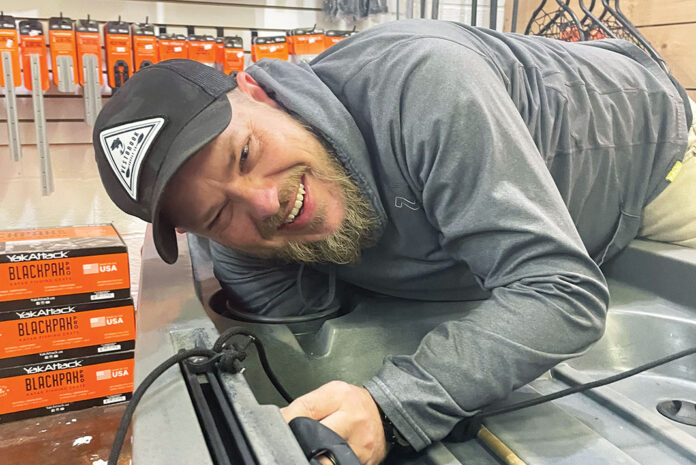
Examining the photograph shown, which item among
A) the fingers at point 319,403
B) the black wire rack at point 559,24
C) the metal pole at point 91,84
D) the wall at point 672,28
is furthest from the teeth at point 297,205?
the wall at point 672,28

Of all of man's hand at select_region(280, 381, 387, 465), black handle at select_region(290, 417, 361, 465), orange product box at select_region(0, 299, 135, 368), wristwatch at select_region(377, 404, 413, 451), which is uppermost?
black handle at select_region(290, 417, 361, 465)

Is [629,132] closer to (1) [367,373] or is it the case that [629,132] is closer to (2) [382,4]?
(1) [367,373]

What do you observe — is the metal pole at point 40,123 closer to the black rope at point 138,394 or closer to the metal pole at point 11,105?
the metal pole at point 11,105

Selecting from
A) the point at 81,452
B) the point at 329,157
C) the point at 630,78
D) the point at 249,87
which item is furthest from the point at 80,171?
the point at 630,78

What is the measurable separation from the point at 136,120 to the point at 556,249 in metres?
0.55

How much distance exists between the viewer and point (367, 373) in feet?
2.61

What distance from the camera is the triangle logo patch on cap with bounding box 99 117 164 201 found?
2.33 ft

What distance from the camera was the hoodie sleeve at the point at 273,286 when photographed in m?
0.99

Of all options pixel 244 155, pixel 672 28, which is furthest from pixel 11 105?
pixel 672 28

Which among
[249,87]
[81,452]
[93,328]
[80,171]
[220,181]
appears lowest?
[81,452]

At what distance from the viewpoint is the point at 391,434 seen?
0.59m

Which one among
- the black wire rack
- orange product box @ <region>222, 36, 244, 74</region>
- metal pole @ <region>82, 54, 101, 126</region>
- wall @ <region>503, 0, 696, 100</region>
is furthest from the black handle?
wall @ <region>503, 0, 696, 100</region>

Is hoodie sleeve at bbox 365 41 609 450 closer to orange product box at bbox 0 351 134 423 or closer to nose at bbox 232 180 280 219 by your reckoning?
nose at bbox 232 180 280 219

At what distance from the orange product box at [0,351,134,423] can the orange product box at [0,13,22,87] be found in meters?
0.92
